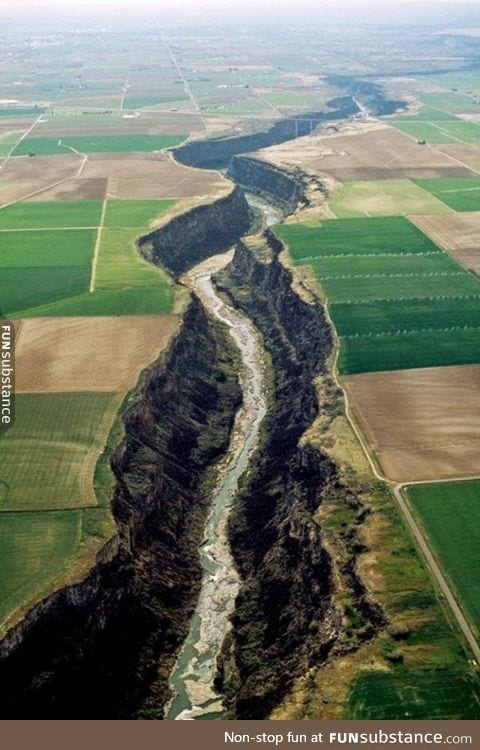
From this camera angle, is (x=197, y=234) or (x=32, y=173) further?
(x=32, y=173)

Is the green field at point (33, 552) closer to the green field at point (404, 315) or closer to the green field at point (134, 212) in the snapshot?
the green field at point (404, 315)

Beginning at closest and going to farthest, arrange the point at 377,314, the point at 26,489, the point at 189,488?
1. the point at 26,489
2. the point at 189,488
3. the point at 377,314

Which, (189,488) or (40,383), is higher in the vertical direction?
(40,383)

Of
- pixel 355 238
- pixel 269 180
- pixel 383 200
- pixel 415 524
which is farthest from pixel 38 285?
pixel 269 180

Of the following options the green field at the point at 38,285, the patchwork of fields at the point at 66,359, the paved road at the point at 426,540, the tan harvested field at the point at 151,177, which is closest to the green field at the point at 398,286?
the patchwork of fields at the point at 66,359

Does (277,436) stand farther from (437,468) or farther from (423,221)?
(423,221)

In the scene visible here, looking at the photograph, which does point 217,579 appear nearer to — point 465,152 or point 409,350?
point 409,350

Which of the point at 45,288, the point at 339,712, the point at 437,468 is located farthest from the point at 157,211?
the point at 339,712
